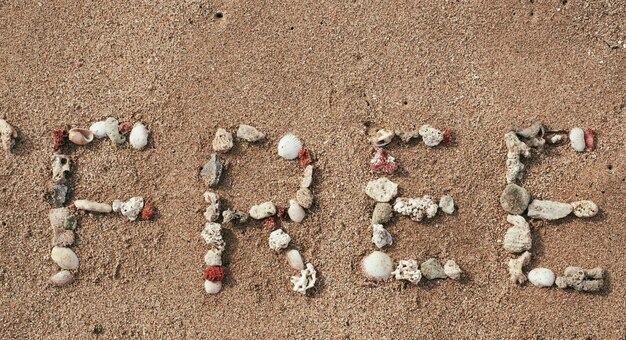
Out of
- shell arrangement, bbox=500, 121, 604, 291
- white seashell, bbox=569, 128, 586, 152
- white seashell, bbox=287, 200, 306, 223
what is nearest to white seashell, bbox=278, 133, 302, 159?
white seashell, bbox=287, 200, 306, 223

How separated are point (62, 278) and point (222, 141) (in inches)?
70.8

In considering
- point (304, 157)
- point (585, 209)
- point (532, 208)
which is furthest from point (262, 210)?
point (585, 209)

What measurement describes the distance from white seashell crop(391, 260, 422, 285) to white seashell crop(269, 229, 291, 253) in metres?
0.94

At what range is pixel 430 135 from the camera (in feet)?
15.5

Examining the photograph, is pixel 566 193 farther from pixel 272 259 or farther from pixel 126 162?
pixel 126 162

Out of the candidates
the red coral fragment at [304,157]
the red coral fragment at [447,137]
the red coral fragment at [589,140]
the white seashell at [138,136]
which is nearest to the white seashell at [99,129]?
the white seashell at [138,136]

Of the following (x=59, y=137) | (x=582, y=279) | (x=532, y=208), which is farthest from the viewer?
(x=59, y=137)

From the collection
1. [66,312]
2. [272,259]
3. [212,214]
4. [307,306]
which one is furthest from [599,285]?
[66,312]

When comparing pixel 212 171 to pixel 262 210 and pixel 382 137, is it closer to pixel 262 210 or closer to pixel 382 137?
pixel 262 210

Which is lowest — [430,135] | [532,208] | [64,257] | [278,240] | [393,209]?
[64,257]

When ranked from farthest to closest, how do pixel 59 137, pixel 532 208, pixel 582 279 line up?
1. pixel 59 137
2. pixel 532 208
3. pixel 582 279

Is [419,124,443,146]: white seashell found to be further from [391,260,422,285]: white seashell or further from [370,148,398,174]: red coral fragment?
[391,260,422,285]: white seashell

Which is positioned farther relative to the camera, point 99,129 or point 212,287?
point 99,129

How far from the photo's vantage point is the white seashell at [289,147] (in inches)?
188
